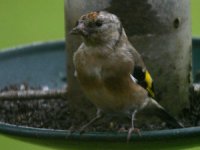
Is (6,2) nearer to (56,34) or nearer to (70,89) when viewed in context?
(56,34)

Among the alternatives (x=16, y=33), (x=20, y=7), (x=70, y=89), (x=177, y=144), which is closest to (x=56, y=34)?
(x=16, y=33)

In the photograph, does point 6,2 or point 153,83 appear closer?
point 153,83

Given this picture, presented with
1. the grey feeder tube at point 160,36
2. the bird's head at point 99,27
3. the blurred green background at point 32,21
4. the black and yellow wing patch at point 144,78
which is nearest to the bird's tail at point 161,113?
the black and yellow wing patch at point 144,78

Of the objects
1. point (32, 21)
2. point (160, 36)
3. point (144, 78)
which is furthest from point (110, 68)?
point (32, 21)

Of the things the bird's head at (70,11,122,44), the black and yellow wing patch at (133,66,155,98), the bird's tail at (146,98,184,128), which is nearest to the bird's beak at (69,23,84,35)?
the bird's head at (70,11,122,44)

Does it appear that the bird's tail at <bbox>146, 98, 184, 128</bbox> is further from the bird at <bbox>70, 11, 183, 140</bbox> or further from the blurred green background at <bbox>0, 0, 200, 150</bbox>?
the blurred green background at <bbox>0, 0, 200, 150</bbox>

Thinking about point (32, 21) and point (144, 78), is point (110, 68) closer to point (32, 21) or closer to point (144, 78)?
point (144, 78)
